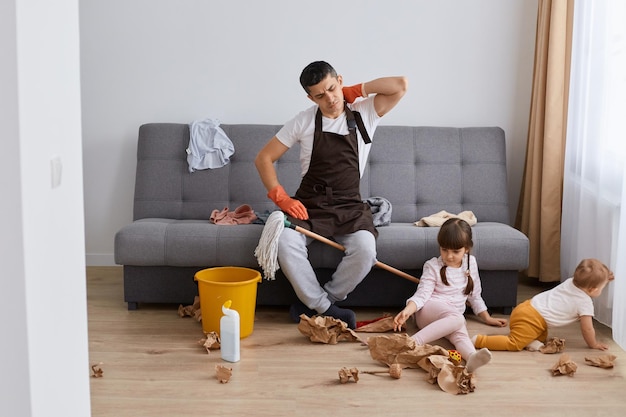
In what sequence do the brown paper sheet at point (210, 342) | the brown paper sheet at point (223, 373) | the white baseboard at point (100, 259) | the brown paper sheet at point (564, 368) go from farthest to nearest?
1. the white baseboard at point (100, 259)
2. the brown paper sheet at point (210, 342)
3. the brown paper sheet at point (564, 368)
4. the brown paper sheet at point (223, 373)

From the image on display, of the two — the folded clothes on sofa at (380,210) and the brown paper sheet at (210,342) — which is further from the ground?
the folded clothes on sofa at (380,210)

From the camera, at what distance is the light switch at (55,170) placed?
1.76 meters

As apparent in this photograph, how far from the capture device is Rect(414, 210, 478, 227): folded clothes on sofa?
148 inches

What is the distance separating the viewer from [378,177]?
4.12 meters

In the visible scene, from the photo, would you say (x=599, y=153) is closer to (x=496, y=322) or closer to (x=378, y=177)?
(x=496, y=322)

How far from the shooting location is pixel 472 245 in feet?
10.9

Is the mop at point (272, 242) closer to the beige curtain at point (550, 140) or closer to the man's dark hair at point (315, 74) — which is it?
the man's dark hair at point (315, 74)

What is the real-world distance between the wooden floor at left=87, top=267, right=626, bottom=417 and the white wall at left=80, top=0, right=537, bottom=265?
59.5 inches

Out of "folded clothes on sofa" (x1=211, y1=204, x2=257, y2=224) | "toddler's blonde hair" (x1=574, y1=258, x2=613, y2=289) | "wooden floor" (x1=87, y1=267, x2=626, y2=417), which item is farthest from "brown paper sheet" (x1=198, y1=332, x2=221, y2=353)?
"toddler's blonde hair" (x1=574, y1=258, x2=613, y2=289)

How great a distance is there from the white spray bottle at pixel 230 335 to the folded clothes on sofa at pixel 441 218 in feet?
4.23

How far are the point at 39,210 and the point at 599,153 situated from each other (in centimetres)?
269

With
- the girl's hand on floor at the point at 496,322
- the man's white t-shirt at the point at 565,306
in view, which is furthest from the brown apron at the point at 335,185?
the man's white t-shirt at the point at 565,306

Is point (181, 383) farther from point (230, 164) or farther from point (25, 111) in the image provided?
point (230, 164)

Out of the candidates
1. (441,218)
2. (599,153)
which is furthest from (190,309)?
(599,153)
